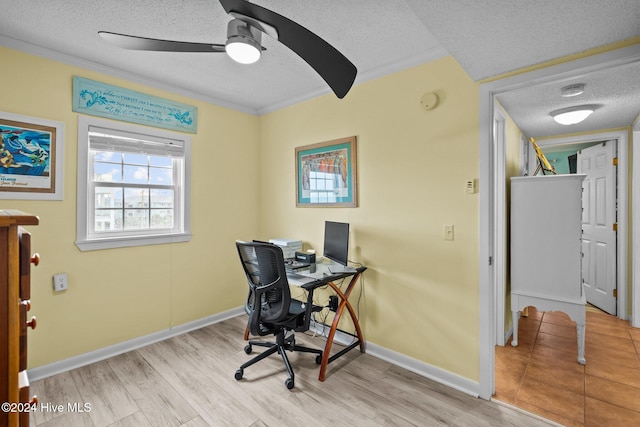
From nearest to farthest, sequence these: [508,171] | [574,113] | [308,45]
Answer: [308,45] < [574,113] < [508,171]

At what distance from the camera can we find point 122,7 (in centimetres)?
180

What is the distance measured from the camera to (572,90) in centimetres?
218

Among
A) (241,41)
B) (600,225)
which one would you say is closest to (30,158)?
(241,41)

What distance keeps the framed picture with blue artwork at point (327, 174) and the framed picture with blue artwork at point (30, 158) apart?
6.71 ft

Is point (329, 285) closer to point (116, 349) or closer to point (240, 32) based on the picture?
point (240, 32)

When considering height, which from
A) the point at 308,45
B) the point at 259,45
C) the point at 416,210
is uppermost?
the point at 259,45

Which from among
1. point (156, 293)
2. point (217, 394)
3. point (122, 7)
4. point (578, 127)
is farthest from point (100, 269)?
point (578, 127)

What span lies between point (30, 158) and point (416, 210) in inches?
115

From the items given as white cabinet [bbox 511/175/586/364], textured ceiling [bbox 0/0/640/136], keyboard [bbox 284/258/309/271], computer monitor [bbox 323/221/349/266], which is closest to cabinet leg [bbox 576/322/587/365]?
white cabinet [bbox 511/175/586/364]

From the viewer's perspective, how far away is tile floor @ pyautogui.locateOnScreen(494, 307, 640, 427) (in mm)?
1938

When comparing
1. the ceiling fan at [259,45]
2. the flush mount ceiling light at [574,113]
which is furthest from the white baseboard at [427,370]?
the flush mount ceiling light at [574,113]

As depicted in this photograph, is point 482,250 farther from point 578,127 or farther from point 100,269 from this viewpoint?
point 100,269

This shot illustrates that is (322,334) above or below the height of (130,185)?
below

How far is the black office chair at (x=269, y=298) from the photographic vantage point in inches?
84.3
